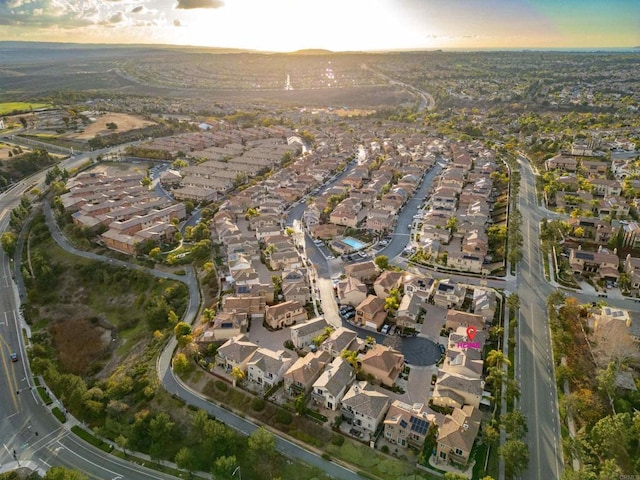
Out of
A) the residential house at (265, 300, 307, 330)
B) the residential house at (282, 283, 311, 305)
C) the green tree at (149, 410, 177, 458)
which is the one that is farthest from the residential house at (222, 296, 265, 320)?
the green tree at (149, 410, 177, 458)

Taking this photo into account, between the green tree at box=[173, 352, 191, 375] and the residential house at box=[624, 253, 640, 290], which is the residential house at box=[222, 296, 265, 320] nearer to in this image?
the green tree at box=[173, 352, 191, 375]

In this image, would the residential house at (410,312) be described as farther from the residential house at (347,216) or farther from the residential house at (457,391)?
the residential house at (347,216)

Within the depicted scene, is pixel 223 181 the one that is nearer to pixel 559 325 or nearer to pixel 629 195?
pixel 559 325

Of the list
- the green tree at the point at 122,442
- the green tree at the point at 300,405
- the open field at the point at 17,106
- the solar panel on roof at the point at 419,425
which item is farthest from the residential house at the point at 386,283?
the open field at the point at 17,106

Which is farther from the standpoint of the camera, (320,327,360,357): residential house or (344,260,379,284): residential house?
(344,260,379,284): residential house

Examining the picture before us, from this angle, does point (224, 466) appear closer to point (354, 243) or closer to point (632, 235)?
point (354, 243)
